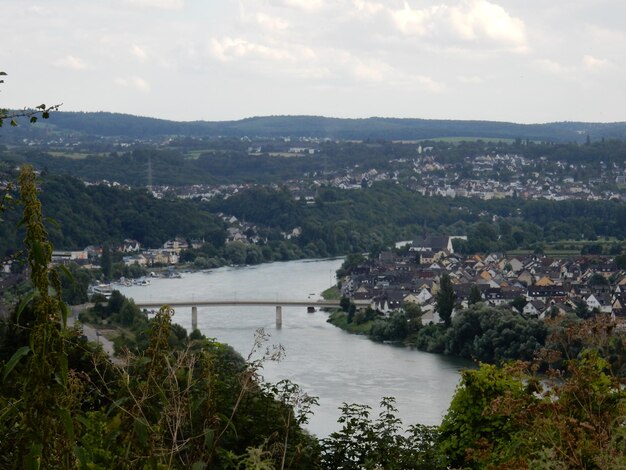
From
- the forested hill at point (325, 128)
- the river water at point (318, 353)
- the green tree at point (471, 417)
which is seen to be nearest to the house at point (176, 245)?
the river water at point (318, 353)

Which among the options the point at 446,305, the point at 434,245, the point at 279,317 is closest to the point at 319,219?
the point at 434,245

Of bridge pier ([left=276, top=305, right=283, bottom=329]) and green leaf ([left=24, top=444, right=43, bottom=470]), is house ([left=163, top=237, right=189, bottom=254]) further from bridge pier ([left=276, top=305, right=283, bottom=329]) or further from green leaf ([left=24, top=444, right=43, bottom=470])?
green leaf ([left=24, top=444, right=43, bottom=470])

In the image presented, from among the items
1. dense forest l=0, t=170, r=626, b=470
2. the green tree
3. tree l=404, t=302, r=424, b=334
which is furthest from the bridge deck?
dense forest l=0, t=170, r=626, b=470

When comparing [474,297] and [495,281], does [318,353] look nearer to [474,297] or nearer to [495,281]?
[474,297]

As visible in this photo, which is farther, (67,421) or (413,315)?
(413,315)

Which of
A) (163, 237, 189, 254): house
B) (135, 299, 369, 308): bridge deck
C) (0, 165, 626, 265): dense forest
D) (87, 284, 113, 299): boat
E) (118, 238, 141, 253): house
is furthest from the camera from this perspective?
(163, 237, 189, 254): house

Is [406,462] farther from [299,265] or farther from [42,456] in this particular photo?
[299,265]
